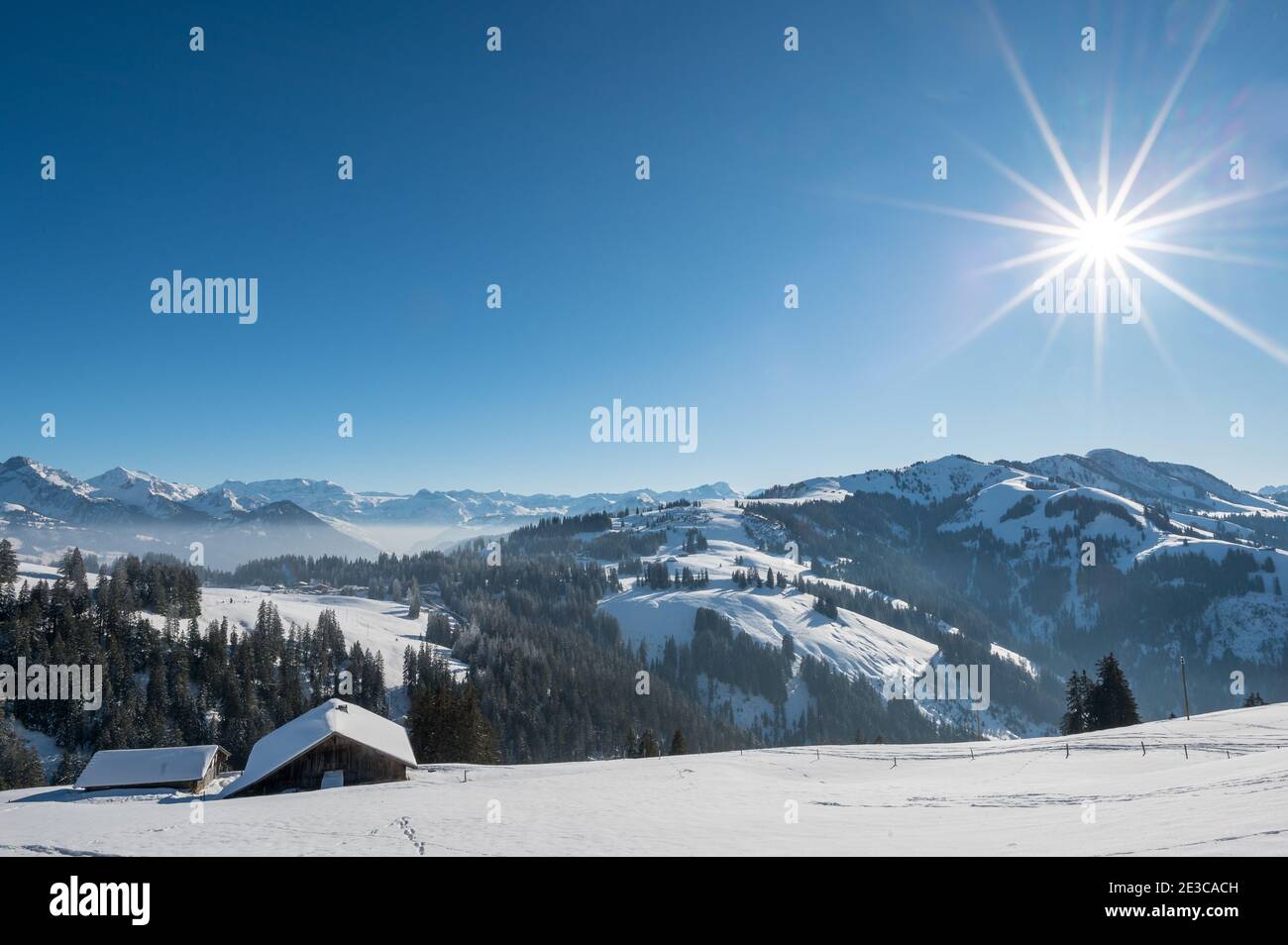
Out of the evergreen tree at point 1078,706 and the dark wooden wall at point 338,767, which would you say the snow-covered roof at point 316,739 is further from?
the evergreen tree at point 1078,706

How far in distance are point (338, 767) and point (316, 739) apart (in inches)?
95.2

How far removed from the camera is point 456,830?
18156 millimetres

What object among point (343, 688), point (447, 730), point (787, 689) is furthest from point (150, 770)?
point (787, 689)

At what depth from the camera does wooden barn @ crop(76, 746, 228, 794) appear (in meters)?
55.9

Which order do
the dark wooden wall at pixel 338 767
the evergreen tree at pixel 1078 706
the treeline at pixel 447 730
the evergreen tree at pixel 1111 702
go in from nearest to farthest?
1. the dark wooden wall at pixel 338 767
2. the treeline at pixel 447 730
3. the evergreen tree at pixel 1111 702
4. the evergreen tree at pixel 1078 706

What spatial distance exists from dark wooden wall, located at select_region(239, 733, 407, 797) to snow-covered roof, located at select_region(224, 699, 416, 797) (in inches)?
18.9

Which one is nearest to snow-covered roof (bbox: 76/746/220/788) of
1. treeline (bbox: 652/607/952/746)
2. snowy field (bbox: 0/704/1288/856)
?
snowy field (bbox: 0/704/1288/856)

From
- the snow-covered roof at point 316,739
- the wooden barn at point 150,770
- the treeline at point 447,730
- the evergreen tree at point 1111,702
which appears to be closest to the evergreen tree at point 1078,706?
the evergreen tree at point 1111,702

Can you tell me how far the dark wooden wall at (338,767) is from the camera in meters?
41.4

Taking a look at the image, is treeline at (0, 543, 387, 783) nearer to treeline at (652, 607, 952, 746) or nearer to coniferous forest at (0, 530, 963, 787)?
coniferous forest at (0, 530, 963, 787)

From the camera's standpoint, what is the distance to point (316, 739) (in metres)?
A: 41.5

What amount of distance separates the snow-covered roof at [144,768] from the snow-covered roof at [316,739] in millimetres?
19361

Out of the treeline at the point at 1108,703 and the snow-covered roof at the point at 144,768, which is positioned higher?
the treeline at the point at 1108,703
